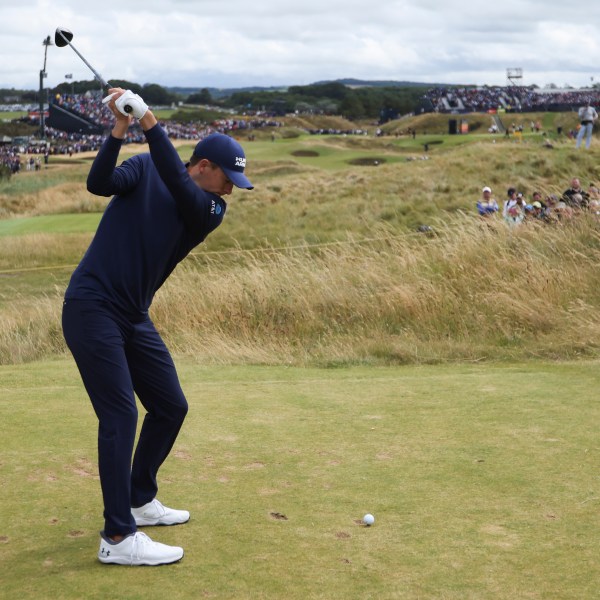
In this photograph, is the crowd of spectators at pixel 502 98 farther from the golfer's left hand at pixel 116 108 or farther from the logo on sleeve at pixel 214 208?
the golfer's left hand at pixel 116 108

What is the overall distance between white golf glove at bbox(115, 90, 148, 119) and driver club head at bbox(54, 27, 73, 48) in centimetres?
122

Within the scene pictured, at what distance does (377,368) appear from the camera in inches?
423

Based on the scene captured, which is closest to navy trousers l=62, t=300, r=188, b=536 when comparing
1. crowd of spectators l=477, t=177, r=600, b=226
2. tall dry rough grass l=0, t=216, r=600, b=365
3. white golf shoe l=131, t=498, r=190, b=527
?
white golf shoe l=131, t=498, r=190, b=527

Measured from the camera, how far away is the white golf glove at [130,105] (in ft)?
14.7

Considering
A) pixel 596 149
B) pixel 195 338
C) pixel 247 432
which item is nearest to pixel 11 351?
pixel 195 338

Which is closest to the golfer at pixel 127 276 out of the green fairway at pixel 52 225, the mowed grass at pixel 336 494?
the mowed grass at pixel 336 494

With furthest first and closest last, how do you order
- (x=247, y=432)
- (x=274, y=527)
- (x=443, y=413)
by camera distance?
(x=443, y=413) < (x=247, y=432) < (x=274, y=527)

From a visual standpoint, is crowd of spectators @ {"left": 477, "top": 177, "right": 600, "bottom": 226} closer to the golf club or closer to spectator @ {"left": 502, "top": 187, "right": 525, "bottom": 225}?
spectator @ {"left": 502, "top": 187, "right": 525, "bottom": 225}

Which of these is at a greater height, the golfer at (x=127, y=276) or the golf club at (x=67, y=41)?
the golf club at (x=67, y=41)

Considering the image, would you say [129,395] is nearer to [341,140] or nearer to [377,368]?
[377,368]

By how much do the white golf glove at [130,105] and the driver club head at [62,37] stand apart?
122 cm

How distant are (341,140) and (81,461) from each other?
82.7 meters

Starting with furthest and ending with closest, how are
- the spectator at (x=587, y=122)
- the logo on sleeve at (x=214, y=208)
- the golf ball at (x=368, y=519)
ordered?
the spectator at (x=587, y=122) < the golf ball at (x=368, y=519) < the logo on sleeve at (x=214, y=208)

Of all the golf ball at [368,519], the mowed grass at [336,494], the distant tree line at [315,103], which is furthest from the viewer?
the distant tree line at [315,103]
